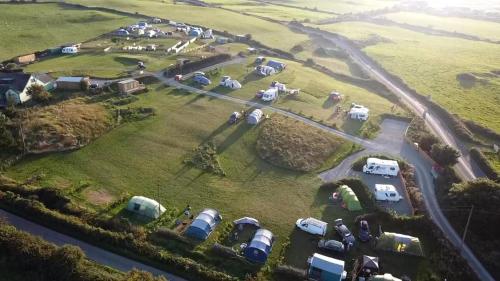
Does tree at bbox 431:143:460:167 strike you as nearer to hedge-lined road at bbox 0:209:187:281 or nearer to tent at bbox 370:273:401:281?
tent at bbox 370:273:401:281

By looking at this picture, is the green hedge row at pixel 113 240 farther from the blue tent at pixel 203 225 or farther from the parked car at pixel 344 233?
the parked car at pixel 344 233

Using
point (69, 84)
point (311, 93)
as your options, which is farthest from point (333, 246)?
point (69, 84)

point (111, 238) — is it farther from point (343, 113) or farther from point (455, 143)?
point (455, 143)

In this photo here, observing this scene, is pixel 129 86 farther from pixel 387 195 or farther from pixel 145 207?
pixel 387 195

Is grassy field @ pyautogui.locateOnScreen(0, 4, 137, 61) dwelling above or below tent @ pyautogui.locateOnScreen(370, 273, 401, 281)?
above

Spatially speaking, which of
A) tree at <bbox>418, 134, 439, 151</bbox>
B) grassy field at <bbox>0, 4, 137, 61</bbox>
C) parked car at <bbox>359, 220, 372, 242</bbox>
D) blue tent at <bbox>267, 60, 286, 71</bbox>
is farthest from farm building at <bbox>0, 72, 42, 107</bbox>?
tree at <bbox>418, 134, 439, 151</bbox>

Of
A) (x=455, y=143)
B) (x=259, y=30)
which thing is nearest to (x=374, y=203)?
(x=455, y=143)
